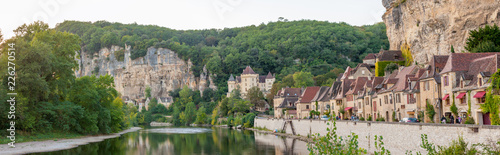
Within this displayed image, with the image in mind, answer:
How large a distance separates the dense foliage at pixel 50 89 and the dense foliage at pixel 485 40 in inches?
1453

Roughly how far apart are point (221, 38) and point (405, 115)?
16116 cm

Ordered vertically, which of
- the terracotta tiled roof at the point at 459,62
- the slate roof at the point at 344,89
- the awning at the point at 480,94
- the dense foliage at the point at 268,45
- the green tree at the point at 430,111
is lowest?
the green tree at the point at 430,111

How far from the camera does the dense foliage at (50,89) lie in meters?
39.3

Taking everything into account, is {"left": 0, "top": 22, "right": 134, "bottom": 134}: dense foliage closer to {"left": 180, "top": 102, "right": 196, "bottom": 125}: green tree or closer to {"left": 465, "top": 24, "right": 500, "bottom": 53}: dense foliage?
{"left": 465, "top": 24, "right": 500, "bottom": 53}: dense foliage

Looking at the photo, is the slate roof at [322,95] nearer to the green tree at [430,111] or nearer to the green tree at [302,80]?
the green tree at [430,111]

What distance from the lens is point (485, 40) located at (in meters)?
36.3

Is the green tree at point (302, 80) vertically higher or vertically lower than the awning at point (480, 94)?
higher

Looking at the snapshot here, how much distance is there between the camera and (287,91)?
8000cm

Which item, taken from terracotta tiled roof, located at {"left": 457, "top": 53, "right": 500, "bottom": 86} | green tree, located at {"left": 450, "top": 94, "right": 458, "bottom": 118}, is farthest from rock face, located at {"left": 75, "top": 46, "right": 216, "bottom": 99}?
terracotta tiled roof, located at {"left": 457, "top": 53, "right": 500, "bottom": 86}

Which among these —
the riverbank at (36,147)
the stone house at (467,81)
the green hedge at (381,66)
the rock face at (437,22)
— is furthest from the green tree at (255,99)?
the stone house at (467,81)

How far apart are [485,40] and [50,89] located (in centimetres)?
3933

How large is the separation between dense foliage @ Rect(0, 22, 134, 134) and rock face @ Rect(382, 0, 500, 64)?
121 ft

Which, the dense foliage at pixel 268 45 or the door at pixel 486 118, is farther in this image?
the dense foliage at pixel 268 45

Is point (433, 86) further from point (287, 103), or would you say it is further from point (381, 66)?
point (287, 103)
